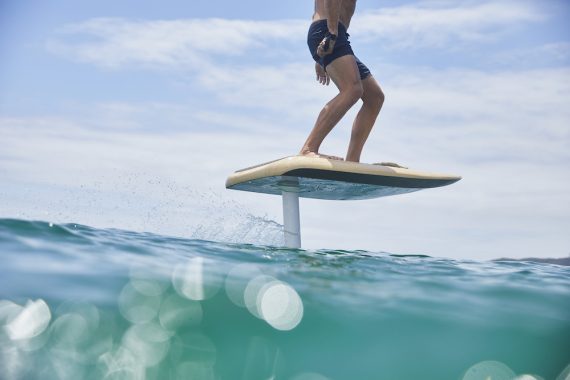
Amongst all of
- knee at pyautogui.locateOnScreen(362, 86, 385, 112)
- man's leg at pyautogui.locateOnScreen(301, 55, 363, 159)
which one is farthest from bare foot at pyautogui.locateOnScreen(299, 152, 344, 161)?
knee at pyautogui.locateOnScreen(362, 86, 385, 112)

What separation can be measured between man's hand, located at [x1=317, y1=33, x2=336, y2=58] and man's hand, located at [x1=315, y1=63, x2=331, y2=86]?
557mm

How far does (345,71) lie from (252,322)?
2618mm

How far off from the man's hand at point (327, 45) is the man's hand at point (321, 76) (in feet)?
1.83

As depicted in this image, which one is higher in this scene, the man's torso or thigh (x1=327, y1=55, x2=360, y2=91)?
the man's torso

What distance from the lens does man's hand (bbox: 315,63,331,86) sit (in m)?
4.88

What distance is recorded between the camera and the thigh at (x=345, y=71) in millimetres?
4273

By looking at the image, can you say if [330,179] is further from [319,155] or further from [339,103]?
[339,103]

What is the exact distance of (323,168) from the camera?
4.05 metres

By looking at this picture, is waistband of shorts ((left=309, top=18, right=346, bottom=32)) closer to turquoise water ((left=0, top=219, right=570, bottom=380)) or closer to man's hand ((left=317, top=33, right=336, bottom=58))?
man's hand ((left=317, top=33, right=336, bottom=58))

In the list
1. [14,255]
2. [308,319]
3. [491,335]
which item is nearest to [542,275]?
[491,335]

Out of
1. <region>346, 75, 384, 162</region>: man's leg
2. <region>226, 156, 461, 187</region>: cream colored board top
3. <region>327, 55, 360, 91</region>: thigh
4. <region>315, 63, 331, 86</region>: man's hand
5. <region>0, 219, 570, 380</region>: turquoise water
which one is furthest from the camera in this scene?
<region>315, 63, 331, 86</region>: man's hand

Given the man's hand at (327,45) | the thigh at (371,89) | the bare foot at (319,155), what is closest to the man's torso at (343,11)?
the man's hand at (327,45)

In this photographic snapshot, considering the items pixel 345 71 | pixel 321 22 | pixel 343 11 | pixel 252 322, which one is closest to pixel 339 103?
pixel 345 71

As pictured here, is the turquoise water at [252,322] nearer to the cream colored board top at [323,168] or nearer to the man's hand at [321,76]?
the cream colored board top at [323,168]
